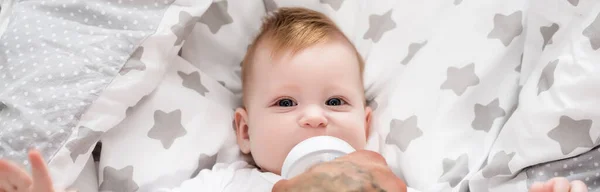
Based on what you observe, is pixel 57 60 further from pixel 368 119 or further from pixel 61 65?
pixel 368 119

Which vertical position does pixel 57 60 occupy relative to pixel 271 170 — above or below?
above

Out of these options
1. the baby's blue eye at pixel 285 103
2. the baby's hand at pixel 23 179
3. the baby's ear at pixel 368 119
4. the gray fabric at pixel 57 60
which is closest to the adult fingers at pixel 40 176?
the baby's hand at pixel 23 179

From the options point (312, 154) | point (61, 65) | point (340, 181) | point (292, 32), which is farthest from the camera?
point (292, 32)

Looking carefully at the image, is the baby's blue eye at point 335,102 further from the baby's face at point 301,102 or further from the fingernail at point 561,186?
the fingernail at point 561,186

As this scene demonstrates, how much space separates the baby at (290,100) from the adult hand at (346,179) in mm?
315

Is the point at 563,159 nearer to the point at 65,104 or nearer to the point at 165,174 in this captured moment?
the point at 165,174

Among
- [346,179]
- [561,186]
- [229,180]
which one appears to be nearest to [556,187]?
[561,186]

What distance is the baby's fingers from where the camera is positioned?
832 millimetres

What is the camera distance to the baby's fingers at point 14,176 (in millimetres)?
832

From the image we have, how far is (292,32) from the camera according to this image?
120cm

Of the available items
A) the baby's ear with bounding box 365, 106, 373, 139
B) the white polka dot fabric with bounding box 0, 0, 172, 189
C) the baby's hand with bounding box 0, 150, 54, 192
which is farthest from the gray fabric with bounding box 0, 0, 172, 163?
the baby's ear with bounding box 365, 106, 373, 139

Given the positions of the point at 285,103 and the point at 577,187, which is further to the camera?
the point at 285,103

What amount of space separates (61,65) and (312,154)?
45cm

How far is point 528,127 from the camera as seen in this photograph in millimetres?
1058
